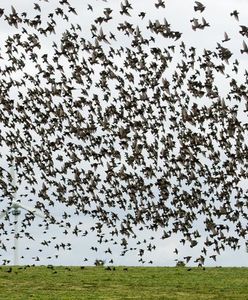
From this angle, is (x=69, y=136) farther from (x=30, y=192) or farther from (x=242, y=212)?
(x=242, y=212)

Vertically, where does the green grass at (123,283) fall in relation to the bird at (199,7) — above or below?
below

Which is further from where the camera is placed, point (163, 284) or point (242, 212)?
point (242, 212)

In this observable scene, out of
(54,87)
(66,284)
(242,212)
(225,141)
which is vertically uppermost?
(54,87)

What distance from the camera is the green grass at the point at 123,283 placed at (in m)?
28.2

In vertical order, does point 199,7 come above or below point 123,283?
above

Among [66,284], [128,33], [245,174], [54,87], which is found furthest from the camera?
[54,87]

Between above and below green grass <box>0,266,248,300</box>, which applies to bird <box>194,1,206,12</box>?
above

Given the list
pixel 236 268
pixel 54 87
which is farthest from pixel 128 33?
pixel 236 268

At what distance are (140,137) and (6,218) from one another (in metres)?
10.1

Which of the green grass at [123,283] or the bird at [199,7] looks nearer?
the green grass at [123,283]

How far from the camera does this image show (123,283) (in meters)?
32.1

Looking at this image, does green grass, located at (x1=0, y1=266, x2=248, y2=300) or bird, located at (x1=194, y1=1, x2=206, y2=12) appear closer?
green grass, located at (x1=0, y1=266, x2=248, y2=300)

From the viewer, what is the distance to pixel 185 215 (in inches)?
1695

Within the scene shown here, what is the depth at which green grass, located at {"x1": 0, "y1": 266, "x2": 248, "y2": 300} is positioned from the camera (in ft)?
92.7
